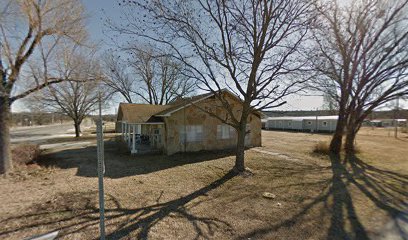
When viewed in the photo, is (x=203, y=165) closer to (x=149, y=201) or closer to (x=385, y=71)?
(x=149, y=201)

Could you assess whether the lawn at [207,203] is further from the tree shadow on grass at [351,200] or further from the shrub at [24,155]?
the shrub at [24,155]

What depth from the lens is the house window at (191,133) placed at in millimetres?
14508

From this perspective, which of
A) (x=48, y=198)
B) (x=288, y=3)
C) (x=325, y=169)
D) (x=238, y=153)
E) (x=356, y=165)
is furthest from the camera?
(x=356, y=165)

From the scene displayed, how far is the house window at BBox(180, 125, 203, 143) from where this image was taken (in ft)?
47.6

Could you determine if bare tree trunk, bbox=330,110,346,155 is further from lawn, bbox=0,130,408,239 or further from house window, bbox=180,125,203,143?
house window, bbox=180,125,203,143

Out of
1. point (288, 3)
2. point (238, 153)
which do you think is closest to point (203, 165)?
point (238, 153)

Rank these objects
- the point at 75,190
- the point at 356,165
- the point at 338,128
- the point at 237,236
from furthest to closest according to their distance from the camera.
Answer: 1. the point at 338,128
2. the point at 356,165
3. the point at 75,190
4. the point at 237,236

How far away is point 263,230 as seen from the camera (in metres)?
4.47

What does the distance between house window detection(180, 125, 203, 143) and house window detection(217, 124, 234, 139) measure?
1658 mm

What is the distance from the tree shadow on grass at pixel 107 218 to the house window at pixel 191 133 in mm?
8472

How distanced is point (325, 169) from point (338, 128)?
620 centimetres

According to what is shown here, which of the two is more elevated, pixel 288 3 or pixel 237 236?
pixel 288 3

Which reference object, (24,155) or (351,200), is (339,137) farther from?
(24,155)

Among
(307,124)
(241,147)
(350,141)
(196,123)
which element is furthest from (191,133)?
(307,124)
